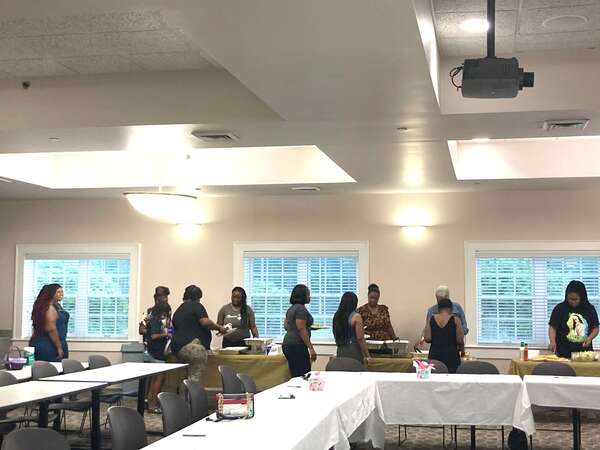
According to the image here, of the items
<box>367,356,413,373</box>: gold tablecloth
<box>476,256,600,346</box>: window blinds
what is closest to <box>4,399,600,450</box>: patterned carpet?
<box>367,356,413,373</box>: gold tablecloth

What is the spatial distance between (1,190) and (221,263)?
293 centimetres

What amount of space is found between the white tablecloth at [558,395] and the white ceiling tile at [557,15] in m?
2.71

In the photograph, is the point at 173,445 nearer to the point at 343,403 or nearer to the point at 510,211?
the point at 343,403

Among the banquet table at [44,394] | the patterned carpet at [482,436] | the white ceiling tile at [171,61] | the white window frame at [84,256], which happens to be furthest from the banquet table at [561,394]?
the white window frame at [84,256]

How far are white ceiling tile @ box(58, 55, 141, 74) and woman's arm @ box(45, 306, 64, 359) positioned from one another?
118 inches

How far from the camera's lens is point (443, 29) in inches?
196

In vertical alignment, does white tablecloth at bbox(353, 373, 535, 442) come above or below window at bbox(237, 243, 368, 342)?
below

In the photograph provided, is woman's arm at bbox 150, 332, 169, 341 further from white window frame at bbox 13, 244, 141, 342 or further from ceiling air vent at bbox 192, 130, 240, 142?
ceiling air vent at bbox 192, 130, 240, 142

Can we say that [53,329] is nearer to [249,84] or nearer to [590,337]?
[249,84]

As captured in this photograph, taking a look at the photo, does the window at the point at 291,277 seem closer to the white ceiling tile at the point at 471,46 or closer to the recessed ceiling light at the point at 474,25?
the white ceiling tile at the point at 471,46

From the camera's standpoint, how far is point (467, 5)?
455 cm

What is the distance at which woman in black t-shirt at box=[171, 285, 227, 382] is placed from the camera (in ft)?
26.6

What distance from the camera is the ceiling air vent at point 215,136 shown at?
6.18 meters

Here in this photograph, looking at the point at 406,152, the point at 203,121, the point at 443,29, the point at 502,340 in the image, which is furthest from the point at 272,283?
the point at 443,29
